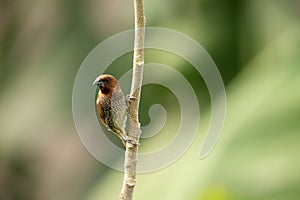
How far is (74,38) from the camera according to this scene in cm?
137

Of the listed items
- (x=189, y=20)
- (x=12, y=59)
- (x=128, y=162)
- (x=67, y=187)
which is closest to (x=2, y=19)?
(x=12, y=59)

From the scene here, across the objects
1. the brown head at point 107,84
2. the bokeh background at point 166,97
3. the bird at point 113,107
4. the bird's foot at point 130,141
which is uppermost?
the bokeh background at point 166,97

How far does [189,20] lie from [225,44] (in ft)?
0.30

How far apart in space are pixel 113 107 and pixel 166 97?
2.78 ft

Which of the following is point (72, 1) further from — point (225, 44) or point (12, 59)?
point (225, 44)

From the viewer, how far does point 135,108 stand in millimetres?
241

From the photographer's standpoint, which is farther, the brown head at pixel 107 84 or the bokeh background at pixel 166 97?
the bokeh background at pixel 166 97

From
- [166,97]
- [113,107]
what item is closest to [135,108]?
[113,107]

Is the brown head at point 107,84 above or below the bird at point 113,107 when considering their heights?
above

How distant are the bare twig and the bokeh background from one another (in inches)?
2.8

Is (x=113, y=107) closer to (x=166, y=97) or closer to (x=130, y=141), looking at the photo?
(x=130, y=141)

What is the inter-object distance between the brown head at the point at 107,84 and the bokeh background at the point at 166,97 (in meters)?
0.07

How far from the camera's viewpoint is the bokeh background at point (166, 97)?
0.56 meters

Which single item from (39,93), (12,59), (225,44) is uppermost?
(12,59)
